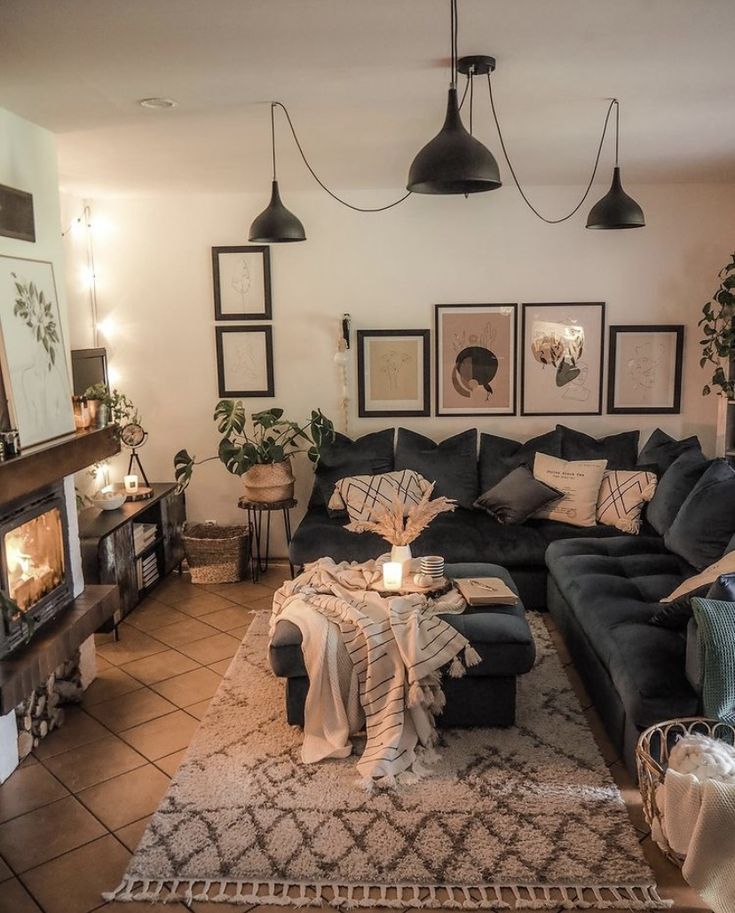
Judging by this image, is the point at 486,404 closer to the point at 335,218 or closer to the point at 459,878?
the point at 335,218

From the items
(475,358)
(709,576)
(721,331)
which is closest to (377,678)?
(709,576)

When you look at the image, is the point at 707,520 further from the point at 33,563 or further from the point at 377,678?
the point at 33,563

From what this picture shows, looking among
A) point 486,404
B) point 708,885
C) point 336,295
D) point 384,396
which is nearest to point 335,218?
point 336,295

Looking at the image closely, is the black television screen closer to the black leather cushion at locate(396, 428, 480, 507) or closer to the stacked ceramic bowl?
the black leather cushion at locate(396, 428, 480, 507)

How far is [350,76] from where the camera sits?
280 cm

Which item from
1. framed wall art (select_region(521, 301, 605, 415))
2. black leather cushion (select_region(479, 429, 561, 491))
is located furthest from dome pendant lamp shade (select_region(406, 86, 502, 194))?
framed wall art (select_region(521, 301, 605, 415))

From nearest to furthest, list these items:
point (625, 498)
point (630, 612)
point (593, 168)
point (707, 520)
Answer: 1. point (630, 612)
2. point (707, 520)
3. point (593, 168)
4. point (625, 498)

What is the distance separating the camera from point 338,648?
318 centimetres

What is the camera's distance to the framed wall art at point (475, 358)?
535cm

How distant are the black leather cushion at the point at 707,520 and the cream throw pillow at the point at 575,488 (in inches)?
29.5

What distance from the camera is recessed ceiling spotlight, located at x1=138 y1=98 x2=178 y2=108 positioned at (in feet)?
10.1

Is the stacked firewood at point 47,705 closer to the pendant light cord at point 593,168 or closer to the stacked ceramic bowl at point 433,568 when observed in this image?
the stacked ceramic bowl at point 433,568

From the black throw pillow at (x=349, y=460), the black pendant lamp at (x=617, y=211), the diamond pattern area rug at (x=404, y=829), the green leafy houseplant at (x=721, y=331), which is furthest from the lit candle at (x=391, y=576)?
the green leafy houseplant at (x=721, y=331)

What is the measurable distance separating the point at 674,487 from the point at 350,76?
9.23 ft
